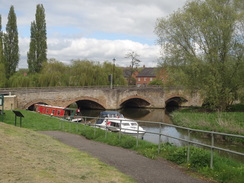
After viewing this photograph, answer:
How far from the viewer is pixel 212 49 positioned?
27.0 meters

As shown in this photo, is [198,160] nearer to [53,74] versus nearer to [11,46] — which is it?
[53,74]

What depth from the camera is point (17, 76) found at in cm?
4197

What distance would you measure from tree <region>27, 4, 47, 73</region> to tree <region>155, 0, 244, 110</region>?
79.9 ft

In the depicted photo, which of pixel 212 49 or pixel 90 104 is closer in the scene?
pixel 212 49

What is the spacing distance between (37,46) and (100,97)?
12.7 m

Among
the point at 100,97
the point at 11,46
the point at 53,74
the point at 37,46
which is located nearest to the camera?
the point at 11,46

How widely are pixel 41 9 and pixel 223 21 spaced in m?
31.2

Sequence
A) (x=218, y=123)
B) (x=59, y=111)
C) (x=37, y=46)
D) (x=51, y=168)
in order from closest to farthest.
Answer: (x=51, y=168) → (x=218, y=123) → (x=59, y=111) → (x=37, y=46)

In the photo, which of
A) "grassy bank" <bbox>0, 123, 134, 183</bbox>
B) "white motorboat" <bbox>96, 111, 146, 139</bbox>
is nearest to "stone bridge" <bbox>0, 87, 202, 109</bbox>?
"white motorboat" <bbox>96, 111, 146, 139</bbox>

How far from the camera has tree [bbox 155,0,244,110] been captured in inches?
1030

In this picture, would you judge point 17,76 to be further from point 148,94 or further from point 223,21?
point 223,21

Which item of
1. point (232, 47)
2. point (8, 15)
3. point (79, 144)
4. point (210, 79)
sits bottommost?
point (79, 144)

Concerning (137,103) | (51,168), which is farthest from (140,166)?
(137,103)

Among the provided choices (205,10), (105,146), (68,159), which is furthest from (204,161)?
(205,10)
